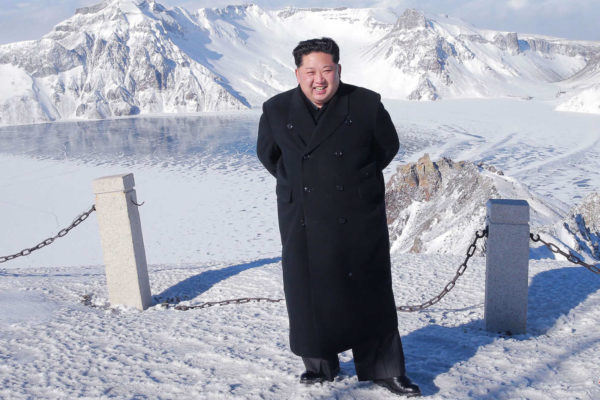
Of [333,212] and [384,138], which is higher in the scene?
[384,138]

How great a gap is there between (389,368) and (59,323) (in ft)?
11.2

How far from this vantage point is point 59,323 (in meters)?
4.93

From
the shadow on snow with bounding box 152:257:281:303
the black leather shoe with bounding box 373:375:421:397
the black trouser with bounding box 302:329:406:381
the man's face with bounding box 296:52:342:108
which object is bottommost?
the shadow on snow with bounding box 152:257:281:303

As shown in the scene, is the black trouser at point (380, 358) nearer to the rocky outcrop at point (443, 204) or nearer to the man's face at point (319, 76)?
the man's face at point (319, 76)

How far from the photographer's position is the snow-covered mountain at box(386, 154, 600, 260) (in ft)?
34.0

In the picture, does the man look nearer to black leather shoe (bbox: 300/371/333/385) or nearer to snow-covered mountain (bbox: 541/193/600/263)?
black leather shoe (bbox: 300/371/333/385)

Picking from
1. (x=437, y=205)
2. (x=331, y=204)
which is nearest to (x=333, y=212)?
(x=331, y=204)

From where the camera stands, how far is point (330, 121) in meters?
2.71

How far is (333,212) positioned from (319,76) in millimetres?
710

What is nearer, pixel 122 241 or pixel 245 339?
pixel 245 339

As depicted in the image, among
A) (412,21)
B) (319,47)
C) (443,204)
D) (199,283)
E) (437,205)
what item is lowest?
(437,205)

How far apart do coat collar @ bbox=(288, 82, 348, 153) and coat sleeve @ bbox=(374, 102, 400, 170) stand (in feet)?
A: 0.62

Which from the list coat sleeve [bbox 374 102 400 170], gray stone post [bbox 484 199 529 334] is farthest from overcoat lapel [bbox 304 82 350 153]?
gray stone post [bbox 484 199 529 334]

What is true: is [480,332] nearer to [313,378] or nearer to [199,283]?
[313,378]
